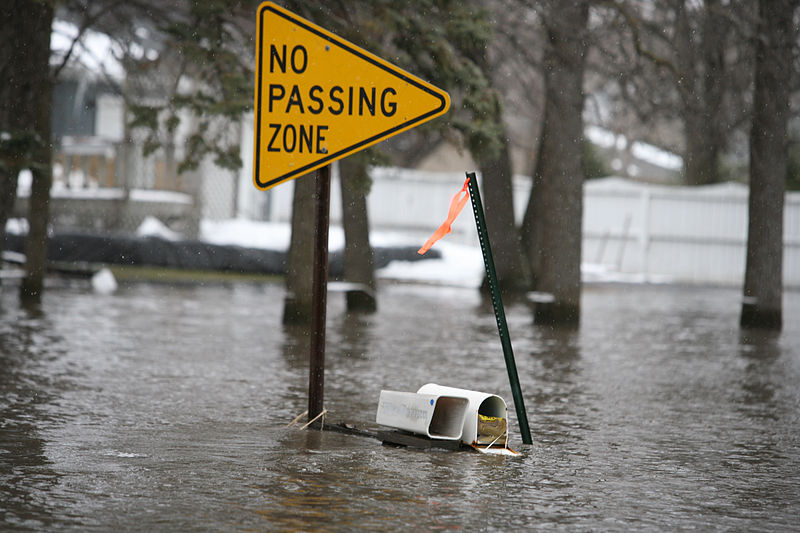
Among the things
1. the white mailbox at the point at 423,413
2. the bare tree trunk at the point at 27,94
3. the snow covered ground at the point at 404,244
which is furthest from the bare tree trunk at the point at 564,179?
the white mailbox at the point at 423,413

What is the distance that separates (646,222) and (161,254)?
1248cm

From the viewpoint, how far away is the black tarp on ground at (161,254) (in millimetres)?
23438

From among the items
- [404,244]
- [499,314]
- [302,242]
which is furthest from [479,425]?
[404,244]

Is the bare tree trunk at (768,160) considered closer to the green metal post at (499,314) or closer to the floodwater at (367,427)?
the floodwater at (367,427)

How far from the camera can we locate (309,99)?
7.93 m

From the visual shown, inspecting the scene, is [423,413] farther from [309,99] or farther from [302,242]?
[302,242]

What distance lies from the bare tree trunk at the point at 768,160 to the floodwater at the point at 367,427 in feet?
2.69

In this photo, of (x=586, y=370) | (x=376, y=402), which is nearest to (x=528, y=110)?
(x=586, y=370)

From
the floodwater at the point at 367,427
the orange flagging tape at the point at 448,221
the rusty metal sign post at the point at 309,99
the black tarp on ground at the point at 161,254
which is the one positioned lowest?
the floodwater at the point at 367,427

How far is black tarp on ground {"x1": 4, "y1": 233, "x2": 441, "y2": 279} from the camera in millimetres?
23438

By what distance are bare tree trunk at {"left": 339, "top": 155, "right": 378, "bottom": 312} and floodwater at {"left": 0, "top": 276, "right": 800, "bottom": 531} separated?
987 millimetres

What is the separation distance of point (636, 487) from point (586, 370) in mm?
5649

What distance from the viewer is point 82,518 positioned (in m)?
5.62

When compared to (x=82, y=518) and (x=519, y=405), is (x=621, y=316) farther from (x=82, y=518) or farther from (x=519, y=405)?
(x=82, y=518)
